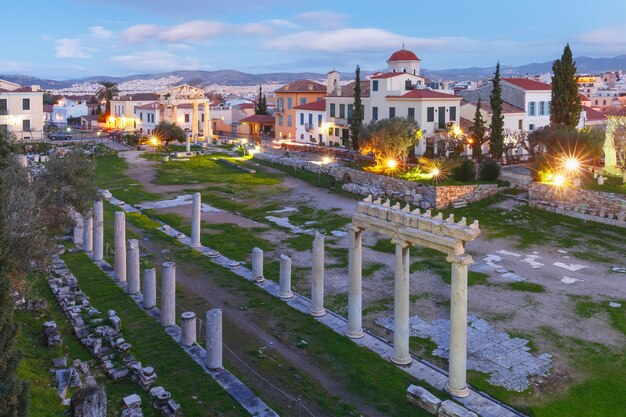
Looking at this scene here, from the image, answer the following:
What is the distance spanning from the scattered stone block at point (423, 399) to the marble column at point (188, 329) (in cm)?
796

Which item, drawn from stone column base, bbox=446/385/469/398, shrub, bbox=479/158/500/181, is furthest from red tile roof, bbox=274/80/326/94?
stone column base, bbox=446/385/469/398

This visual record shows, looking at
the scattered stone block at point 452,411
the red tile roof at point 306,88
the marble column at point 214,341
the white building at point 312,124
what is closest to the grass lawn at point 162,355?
the marble column at point 214,341

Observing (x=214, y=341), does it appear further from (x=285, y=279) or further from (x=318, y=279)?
(x=285, y=279)

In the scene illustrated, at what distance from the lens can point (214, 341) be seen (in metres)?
19.4

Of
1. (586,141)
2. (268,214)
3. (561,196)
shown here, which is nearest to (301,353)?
(268,214)

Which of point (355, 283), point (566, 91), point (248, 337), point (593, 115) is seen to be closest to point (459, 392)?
point (355, 283)

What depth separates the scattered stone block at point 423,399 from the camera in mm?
17188

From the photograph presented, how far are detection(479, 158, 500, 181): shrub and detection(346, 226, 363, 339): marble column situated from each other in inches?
1128

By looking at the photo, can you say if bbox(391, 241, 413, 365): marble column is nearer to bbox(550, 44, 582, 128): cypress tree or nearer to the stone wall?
the stone wall

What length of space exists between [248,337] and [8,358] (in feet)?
34.9

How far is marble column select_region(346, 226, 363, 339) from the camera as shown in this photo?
21.8 meters

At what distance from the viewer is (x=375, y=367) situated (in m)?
19.9

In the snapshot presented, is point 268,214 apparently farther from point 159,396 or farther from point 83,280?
point 159,396

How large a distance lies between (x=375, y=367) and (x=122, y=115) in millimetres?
99343
